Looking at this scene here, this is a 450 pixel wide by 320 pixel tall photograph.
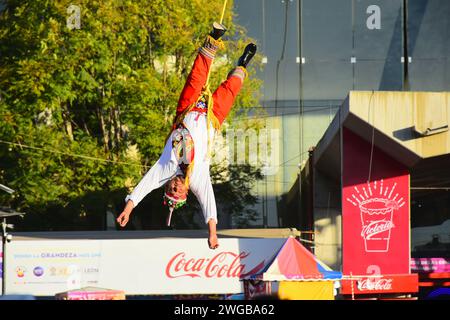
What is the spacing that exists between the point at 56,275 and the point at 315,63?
14984 mm

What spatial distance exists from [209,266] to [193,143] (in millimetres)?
13995

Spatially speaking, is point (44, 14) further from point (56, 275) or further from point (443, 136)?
point (443, 136)

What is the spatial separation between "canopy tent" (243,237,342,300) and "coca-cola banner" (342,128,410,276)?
19.4ft

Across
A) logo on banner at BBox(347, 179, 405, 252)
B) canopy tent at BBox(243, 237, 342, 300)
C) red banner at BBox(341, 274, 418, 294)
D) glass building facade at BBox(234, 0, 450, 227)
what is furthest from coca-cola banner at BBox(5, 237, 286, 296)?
glass building facade at BBox(234, 0, 450, 227)

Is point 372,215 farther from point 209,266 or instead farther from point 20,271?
point 20,271

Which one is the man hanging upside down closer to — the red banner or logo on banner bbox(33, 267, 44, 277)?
logo on banner bbox(33, 267, 44, 277)

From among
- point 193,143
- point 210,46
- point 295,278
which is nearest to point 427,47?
point 295,278

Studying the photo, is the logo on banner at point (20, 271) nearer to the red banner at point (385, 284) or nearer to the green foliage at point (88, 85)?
the green foliage at point (88, 85)

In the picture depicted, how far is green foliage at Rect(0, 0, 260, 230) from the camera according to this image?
29344 mm

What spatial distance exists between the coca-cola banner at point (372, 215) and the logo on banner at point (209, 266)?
293 cm

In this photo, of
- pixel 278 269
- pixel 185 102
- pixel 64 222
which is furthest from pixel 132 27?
pixel 185 102

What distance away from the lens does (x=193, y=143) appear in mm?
10531
